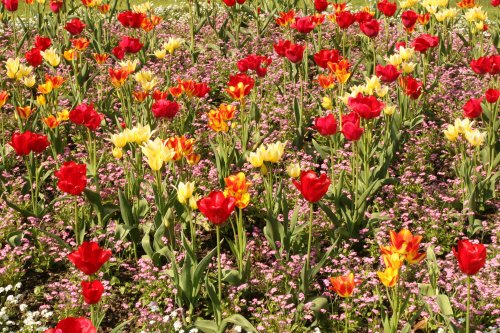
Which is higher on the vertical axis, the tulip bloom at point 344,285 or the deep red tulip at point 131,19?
the deep red tulip at point 131,19

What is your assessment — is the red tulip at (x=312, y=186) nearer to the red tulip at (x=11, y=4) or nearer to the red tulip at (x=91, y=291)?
the red tulip at (x=91, y=291)

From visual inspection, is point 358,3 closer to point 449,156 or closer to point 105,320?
point 449,156

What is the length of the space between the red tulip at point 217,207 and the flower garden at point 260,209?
0.04 feet

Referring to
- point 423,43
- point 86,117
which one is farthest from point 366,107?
point 86,117

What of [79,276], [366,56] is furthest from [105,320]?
[366,56]

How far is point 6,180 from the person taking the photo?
18.1ft

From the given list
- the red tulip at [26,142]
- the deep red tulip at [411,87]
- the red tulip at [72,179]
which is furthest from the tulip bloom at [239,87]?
the red tulip at [72,179]

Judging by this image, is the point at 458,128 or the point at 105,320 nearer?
the point at 105,320

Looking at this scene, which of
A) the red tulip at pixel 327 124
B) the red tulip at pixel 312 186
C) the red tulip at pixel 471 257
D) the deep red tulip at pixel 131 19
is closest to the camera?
the red tulip at pixel 471 257

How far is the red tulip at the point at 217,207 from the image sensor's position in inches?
135

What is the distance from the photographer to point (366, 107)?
4496mm

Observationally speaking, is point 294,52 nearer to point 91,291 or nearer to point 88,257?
point 88,257

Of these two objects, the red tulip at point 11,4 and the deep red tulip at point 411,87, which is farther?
the red tulip at point 11,4

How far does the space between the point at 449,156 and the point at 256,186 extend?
1.78 meters
